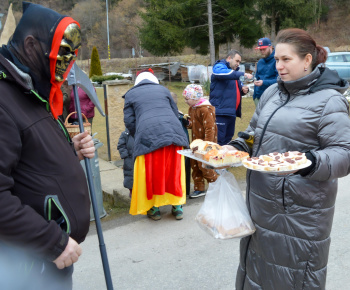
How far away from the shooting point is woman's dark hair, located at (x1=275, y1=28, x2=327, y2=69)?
221cm

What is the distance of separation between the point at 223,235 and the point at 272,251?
12.1 inches

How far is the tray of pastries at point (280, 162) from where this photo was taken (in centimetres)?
193

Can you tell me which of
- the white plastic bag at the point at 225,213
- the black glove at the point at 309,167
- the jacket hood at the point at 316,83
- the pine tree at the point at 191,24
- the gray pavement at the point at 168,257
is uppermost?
the pine tree at the point at 191,24

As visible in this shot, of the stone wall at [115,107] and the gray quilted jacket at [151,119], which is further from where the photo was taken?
the stone wall at [115,107]

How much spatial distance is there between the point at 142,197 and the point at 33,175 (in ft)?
9.34

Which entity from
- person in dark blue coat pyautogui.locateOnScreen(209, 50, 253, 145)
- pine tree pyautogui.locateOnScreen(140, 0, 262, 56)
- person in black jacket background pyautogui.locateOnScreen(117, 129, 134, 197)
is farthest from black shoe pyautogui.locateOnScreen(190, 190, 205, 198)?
pine tree pyautogui.locateOnScreen(140, 0, 262, 56)

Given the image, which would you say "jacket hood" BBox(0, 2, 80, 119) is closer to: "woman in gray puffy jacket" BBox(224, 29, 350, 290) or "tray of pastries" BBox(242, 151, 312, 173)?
"tray of pastries" BBox(242, 151, 312, 173)

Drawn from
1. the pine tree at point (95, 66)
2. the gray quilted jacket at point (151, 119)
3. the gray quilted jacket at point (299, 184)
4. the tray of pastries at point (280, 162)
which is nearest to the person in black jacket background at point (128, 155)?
the gray quilted jacket at point (151, 119)

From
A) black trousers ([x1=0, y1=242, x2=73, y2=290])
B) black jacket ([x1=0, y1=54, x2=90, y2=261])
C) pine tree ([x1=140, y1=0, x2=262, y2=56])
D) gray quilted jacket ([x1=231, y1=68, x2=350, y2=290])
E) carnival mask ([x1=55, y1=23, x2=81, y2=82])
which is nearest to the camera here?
black jacket ([x1=0, y1=54, x2=90, y2=261])

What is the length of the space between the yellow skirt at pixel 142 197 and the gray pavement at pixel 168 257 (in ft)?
0.86

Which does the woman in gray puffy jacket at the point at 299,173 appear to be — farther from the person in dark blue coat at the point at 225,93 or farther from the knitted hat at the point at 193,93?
the person in dark blue coat at the point at 225,93

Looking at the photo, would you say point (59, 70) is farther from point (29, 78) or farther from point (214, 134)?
point (214, 134)

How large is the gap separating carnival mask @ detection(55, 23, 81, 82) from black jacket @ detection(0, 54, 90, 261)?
0.18 m

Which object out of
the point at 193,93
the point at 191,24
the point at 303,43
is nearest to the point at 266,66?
the point at 193,93
